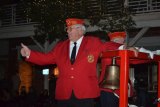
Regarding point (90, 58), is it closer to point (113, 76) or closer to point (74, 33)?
point (74, 33)

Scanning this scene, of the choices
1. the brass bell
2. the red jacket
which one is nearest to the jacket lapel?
the red jacket

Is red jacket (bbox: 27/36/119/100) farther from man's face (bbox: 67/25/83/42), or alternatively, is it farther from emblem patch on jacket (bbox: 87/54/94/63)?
man's face (bbox: 67/25/83/42)

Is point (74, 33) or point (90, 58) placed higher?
point (74, 33)

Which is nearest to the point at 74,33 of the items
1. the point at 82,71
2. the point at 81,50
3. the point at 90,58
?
the point at 81,50

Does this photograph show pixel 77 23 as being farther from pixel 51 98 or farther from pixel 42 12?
pixel 51 98

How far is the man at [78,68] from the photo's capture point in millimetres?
4520

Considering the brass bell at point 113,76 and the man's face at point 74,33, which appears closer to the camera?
the brass bell at point 113,76

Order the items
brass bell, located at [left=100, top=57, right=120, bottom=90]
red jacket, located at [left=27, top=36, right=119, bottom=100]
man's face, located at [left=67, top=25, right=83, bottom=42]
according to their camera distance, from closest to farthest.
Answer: brass bell, located at [left=100, top=57, right=120, bottom=90] < red jacket, located at [left=27, top=36, right=119, bottom=100] < man's face, located at [left=67, top=25, right=83, bottom=42]

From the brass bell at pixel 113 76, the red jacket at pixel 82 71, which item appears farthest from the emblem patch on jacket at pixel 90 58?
the brass bell at pixel 113 76

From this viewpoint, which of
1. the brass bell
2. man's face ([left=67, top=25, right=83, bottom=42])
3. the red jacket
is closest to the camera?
the brass bell

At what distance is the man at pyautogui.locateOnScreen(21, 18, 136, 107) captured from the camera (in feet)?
14.8

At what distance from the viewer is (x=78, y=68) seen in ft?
14.8

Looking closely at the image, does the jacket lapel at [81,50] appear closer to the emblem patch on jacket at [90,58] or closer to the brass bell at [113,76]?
the emblem patch on jacket at [90,58]

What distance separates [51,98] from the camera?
13500mm
